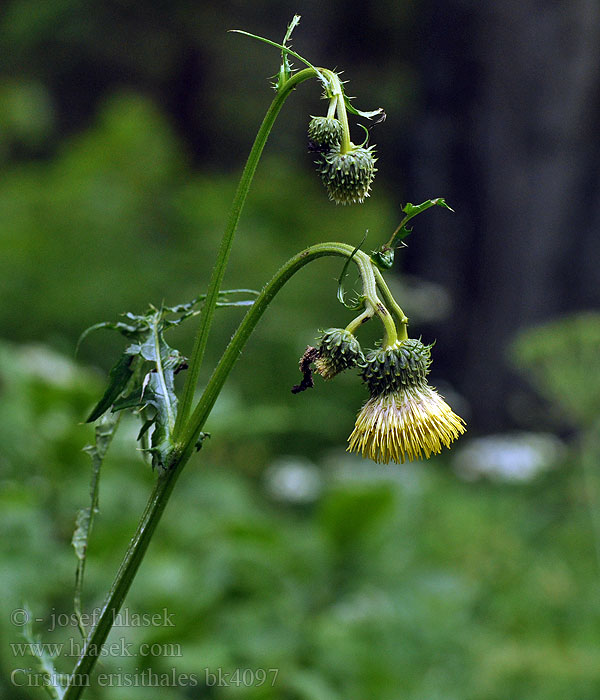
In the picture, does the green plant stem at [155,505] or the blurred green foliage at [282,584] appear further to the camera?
the blurred green foliage at [282,584]

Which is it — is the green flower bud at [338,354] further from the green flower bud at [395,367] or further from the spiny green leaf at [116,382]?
the spiny green leaf at [116,382]

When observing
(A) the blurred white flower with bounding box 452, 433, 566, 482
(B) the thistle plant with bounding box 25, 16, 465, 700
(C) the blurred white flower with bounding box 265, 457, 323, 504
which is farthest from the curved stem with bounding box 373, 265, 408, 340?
(A) the blurred white flower with bounding box 452, 433, 566, 482

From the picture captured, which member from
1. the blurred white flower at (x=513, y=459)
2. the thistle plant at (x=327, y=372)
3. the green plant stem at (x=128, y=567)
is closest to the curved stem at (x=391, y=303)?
the thistle plant at (x=327, y=372)

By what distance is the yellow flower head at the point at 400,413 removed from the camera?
4.23 ft

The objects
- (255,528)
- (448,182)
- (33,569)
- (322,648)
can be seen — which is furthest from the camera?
(448,182)

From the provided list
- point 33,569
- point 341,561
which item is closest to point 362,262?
point 33,569

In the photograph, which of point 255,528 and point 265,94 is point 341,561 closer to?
point 255,528

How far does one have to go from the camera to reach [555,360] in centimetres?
363

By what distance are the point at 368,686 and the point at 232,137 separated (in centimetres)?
826

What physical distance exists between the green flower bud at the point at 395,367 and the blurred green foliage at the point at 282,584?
4.51 ft

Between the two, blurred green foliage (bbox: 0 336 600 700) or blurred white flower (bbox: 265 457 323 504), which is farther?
blurred white flower (bbox: 265 457 323 504)

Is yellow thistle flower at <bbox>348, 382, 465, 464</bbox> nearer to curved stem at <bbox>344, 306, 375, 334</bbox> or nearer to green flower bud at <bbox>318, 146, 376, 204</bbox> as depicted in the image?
curved stem at <bbox>344, 306, 375, 334</bbox>

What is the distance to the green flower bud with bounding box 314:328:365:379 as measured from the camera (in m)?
1.25

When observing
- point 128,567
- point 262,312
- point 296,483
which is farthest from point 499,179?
point 128,567
